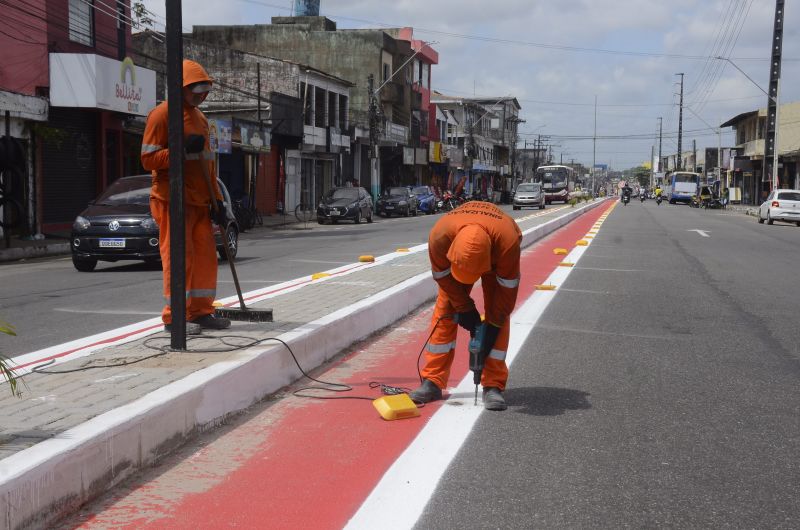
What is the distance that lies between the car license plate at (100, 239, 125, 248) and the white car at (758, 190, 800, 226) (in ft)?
95.3

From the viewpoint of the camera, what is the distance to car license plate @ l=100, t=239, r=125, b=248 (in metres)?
14.2

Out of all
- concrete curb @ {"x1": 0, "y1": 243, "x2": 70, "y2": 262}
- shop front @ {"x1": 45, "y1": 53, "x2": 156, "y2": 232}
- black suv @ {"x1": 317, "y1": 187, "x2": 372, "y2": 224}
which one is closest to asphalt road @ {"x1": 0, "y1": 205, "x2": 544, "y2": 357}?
concrete curb @ {"x1": 0, "y1": 243, "x2": 70, "y2": 262}

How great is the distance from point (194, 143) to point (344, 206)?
28.2 metres

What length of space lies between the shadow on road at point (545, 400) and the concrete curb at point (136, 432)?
1.53 metres

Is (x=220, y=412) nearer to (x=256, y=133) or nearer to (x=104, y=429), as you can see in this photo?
(x=104, y=429)

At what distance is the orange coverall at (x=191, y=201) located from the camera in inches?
244

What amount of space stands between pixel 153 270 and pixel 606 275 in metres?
7.21

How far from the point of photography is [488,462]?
425 centimetres

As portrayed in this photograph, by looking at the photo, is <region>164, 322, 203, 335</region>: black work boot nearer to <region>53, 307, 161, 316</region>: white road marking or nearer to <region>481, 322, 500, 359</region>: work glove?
<region>481, 322, 500, 359</region>: work glove

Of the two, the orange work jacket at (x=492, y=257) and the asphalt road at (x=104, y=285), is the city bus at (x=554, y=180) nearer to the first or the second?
the asphalt road at (x=104, y=285)

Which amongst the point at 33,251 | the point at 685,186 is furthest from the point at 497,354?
the point at 685,186

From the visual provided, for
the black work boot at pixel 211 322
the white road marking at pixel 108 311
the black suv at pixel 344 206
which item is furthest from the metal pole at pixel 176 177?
the black suv at pixel 344 206

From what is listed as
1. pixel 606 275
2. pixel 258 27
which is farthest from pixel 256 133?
pixel 606 275

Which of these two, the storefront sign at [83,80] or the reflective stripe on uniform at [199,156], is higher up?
the storefront sign at [83,80]
